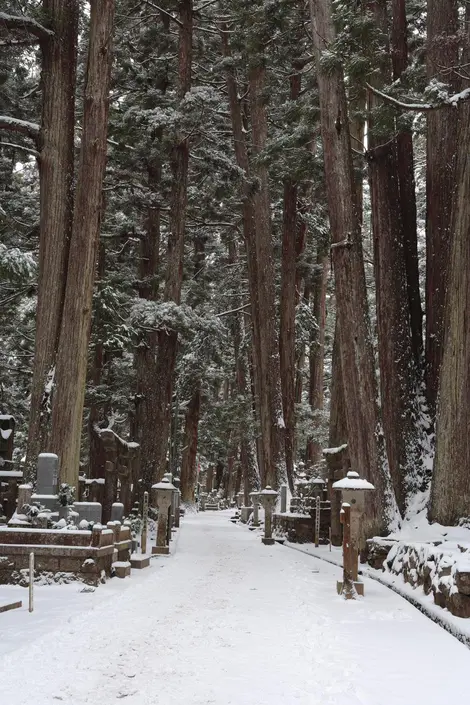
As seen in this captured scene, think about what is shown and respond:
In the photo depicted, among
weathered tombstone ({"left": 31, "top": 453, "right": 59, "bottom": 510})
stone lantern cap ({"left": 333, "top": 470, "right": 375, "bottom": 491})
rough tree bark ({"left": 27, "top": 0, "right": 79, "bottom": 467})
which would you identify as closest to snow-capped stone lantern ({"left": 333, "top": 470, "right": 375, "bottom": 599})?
stone lantern cap ({"left": 333, "top": 470, "right": 375, "bottom": 491})

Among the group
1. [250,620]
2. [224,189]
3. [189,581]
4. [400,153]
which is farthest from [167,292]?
[250,620]

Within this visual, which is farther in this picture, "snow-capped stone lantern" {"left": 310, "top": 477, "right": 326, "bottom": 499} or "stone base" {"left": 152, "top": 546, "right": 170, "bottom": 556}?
"snow-capped stone lantern" {"left": 310, "top": 477, "right": 326, "bottom": 499}

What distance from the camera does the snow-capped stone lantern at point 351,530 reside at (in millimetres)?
8742

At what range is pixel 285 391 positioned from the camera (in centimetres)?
2227

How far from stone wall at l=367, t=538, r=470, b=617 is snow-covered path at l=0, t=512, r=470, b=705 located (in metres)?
0.36

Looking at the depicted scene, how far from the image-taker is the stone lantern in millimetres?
13680

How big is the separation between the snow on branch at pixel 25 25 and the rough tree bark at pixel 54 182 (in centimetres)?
20

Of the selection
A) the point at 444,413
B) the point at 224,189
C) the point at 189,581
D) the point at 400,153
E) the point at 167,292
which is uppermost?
the point at 224,189

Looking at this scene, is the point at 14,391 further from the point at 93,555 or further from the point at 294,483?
the point at 93,555

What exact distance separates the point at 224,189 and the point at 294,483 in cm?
884

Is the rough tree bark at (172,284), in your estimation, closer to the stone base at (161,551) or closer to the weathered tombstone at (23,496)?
the stone base at (161,551)

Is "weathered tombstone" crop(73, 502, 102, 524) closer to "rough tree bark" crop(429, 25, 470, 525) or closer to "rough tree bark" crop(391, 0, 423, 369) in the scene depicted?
"rough tree bark" crop(429, 25, 470, 525)

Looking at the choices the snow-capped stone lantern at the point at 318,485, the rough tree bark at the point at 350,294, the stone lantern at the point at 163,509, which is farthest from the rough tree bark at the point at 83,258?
the snow-capped stone lantern at the point at 318,485

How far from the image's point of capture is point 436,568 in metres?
8.09
